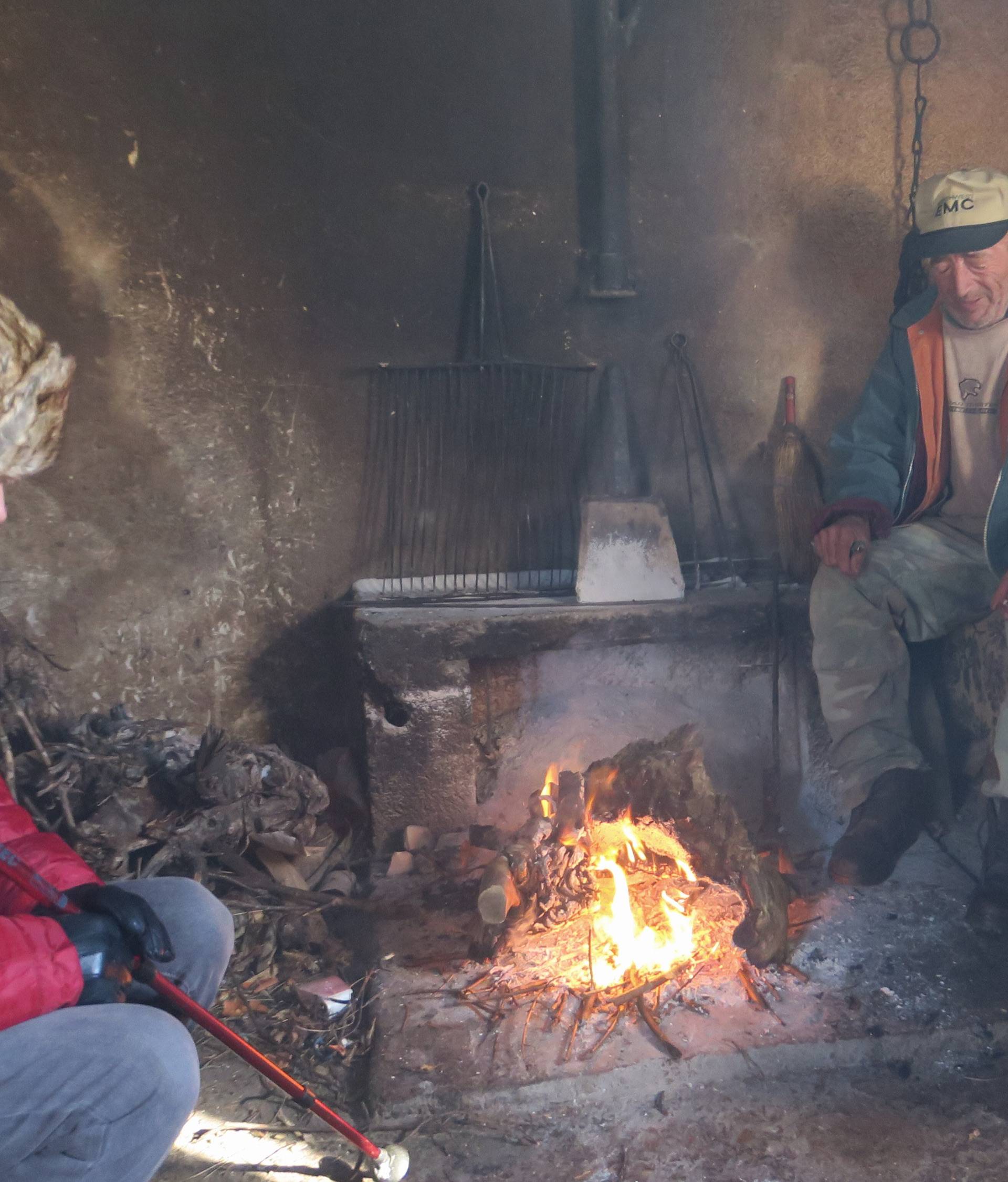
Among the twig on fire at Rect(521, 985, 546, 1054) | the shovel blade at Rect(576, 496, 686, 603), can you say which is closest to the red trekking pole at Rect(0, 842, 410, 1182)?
the twig on fire at Rect(521, 985, 546, 1054)

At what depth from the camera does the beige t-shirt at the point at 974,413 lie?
358 cm

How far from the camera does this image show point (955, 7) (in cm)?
440

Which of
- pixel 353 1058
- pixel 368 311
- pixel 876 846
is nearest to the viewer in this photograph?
pixel 353 1058

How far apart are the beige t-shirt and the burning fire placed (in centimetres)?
189

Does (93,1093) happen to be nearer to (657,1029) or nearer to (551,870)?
(657,1029)

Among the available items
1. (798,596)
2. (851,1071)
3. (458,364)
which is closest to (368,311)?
(458,364)

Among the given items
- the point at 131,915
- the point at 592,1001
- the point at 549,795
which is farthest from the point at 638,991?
the point at 131,915

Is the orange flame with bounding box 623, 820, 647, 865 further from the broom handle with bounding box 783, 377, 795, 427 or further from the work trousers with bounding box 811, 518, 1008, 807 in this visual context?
the broom handle with bounding box 783, 377, 795, 427

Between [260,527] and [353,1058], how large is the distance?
91.9 inches

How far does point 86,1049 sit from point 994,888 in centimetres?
273

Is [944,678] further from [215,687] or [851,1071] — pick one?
[215,687]

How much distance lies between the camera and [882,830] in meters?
3.23

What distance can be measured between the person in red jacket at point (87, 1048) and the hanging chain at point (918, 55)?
4440 millimetres

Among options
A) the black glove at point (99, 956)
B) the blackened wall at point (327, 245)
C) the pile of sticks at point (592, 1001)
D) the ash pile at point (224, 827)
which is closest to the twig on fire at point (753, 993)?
the pile of sticks at point (592, 1001)
